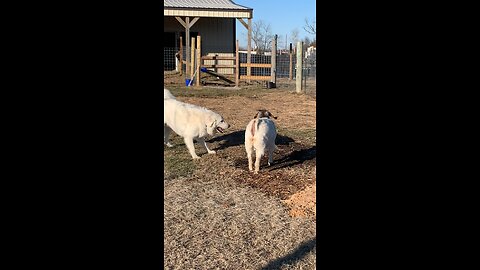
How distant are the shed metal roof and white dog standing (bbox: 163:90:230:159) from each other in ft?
49.1

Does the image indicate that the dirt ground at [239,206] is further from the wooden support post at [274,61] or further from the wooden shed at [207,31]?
the wooden shed at [207,31]

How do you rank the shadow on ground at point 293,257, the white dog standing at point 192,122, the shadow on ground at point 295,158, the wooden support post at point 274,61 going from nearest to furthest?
the shadow on ground at point 293,257 → the shadow on ground at point 295,158 → the white dog standing at point 192,122 → the wooden support post at point 274,61

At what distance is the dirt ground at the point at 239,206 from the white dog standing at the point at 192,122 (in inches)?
12.7

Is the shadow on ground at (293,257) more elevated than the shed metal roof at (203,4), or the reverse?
the shed metal roof at (203,4)

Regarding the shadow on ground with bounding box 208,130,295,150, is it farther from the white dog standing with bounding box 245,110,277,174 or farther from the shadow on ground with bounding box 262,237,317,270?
the shadow on ground with bounding box 262,237,317,270

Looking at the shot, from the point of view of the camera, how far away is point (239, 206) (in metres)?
4.57

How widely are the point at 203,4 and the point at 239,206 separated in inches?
770

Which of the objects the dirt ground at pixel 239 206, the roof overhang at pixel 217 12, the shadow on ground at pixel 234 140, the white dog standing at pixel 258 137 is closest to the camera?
the dirt ground at pixel 239 206

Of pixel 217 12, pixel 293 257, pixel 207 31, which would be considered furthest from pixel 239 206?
pixel 207 31

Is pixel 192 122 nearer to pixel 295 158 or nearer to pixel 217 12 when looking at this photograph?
pixel 295 158

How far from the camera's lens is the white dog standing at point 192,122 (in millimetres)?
6793

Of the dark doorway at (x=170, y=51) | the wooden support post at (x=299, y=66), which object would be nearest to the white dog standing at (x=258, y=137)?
the wooden support post at (x=299, y=66)
